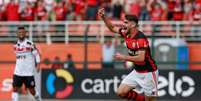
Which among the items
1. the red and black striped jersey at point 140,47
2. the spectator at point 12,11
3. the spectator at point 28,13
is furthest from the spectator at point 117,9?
the red and black striped jersey at point 140,47

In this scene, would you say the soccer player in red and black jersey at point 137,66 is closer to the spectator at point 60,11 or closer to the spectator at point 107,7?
the spectator at point 107,7

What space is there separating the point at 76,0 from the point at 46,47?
217 cm

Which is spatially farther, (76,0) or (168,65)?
(76,0)

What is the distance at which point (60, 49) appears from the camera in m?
23.5

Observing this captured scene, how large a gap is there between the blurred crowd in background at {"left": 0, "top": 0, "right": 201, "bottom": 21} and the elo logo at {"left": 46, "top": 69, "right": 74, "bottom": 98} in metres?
3.45

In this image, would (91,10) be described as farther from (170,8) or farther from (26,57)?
(26,57)

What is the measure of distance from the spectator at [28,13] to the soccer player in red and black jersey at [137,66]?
10.4 meters

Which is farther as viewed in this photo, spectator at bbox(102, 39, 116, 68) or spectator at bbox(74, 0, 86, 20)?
spectator at bbox(74, 0, 86, 20)

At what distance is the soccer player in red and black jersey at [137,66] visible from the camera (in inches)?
538

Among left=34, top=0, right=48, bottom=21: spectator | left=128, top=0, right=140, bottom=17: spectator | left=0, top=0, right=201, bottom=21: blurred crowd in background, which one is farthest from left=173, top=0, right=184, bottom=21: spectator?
left=34, top=0, right=48, bottom=21: spectator

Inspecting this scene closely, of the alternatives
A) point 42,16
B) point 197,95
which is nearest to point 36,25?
point 42,16

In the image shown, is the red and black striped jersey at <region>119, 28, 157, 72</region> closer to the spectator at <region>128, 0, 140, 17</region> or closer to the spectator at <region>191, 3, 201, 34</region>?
the spectator at <region>191, 3, 201, 34</region>

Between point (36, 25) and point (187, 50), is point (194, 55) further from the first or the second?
point (36, 25)

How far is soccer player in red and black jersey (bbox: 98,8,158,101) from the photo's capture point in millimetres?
13664
